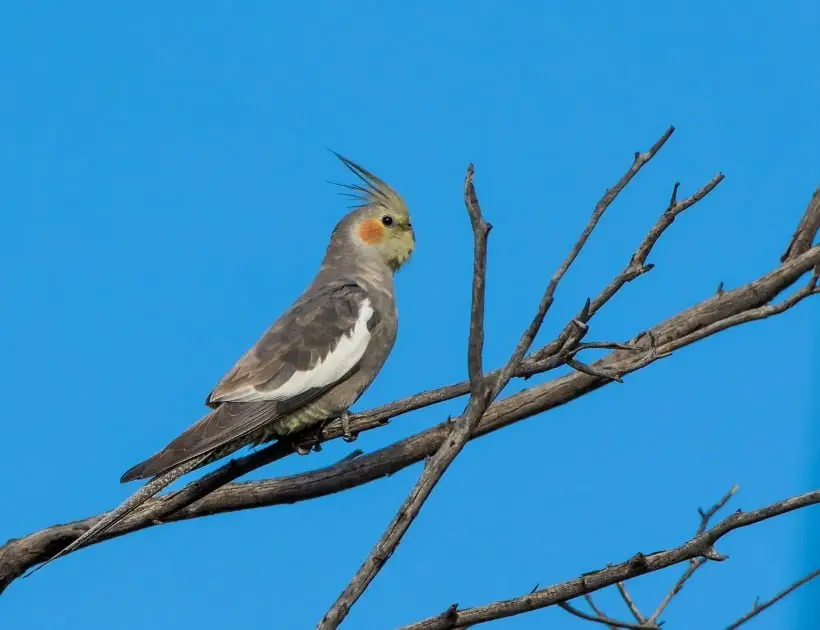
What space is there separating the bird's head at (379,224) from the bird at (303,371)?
2 centimetres

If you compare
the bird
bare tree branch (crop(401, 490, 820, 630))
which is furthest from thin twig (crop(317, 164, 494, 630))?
the bird

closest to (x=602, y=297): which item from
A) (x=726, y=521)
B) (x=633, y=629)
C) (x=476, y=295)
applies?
(x=476, y=295)

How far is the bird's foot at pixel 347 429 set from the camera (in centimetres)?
451

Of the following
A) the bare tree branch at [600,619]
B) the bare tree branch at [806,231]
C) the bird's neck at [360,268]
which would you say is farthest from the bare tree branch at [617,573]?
the bare tree branch at [806,231]

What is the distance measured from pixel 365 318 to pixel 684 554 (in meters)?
2.15

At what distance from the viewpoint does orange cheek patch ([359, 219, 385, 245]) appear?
5336 mm

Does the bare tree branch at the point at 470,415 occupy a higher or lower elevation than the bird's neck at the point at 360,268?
lower

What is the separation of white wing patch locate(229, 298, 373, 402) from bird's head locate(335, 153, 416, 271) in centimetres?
66

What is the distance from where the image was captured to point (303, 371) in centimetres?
446

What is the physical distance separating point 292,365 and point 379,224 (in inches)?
45.2

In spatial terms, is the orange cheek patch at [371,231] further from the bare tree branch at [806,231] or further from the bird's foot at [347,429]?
the bare tree branch at [806,231]

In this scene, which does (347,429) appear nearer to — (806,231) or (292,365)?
(292,365)

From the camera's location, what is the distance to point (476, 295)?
272cm

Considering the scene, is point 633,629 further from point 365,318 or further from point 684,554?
point 365,318
